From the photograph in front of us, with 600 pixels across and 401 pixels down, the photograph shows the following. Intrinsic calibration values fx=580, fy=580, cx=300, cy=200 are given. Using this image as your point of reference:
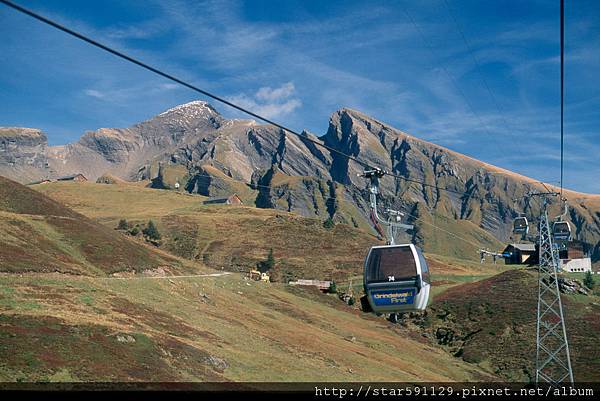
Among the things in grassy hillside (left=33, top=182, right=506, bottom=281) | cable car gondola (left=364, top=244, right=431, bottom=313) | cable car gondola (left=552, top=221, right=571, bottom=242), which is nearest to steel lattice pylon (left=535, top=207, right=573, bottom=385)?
cable car gondola (left=552, top=221, right=571, bottom=242)

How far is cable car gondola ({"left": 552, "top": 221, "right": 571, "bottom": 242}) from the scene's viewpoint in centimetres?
6269

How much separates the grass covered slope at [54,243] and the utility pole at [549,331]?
53.8 metres

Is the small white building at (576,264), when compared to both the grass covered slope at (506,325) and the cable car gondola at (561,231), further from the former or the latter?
the cable car gondola at (561,231)

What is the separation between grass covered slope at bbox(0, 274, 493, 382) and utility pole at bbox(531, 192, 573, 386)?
8.39 m

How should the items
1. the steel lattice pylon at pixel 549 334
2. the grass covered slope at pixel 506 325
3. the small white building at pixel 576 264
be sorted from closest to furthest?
1. the steel lattice pylon at pixel 549 334
2. the grass covered slope at pixel 506 325
3. the small white building at pixel 576 264

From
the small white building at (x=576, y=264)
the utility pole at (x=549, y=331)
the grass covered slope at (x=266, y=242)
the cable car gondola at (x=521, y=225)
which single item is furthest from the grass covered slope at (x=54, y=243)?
the small white building at (x=576, y=264)

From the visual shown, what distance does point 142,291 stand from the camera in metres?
66.9

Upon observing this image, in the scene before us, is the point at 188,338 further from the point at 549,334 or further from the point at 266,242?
the point at 266,242

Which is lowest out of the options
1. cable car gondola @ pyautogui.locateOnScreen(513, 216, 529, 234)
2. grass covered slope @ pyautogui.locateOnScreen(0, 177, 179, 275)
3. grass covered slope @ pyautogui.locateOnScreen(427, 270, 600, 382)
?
grass covered slope @ pyautogui.locateOnScreen(427, 270, 600, 382)

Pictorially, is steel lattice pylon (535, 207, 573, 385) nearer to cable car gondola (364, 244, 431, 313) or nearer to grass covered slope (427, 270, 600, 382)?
grass covered slope (427, 270, 600, 382)

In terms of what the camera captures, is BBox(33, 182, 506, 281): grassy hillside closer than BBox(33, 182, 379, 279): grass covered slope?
Yes

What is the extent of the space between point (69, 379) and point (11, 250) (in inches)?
1768

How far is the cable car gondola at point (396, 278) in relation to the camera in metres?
31.0

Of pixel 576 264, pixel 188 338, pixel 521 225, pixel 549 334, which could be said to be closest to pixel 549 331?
pixel 521 225
